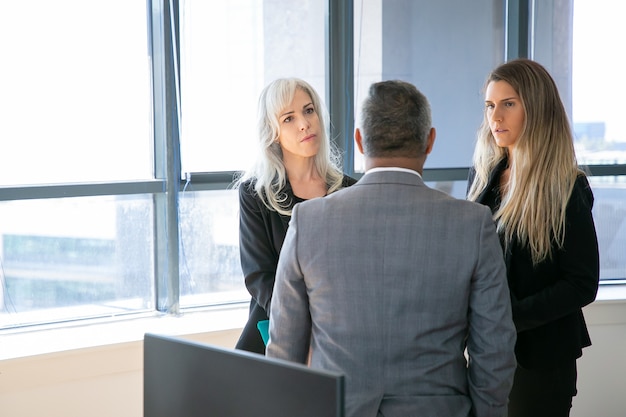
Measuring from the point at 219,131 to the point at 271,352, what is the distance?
6.91 feet

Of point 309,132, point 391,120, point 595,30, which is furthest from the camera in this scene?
point 595,30

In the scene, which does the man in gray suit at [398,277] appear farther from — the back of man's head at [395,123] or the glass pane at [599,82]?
the glass pane at [599,82]

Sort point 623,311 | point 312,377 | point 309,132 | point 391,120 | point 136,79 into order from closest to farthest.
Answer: point 312,377
point 391,120
point 309,132
point 136,79
point 623,311

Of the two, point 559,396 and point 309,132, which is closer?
point 559,396

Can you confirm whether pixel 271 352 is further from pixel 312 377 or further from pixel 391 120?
pixel 312 377

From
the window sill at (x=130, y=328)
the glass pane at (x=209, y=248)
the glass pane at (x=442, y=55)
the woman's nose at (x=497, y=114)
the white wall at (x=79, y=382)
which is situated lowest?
the white wall at (x=79, y=382)

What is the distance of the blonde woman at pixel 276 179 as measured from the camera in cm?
246

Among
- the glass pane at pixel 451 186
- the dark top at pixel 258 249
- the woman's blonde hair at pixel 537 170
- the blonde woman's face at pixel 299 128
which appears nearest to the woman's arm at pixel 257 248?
the dark top at pixel 258 249

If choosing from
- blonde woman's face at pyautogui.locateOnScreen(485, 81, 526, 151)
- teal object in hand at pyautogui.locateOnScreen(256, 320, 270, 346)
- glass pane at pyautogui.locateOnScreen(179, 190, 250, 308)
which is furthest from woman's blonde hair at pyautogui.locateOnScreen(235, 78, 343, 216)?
glass pane at pyautogui.locateOnScreen(179, 190, 250, 308)

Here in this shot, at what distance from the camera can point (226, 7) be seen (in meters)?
3.69

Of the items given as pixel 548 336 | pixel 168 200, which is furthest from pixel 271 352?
pixel 168 200

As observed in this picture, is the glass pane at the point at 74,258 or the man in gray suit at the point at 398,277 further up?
the man in gray suit at the point at 398,277

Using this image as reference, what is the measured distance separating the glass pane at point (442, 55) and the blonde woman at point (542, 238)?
1621 mm

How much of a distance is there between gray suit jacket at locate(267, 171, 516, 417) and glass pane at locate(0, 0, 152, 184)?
6.75 ft
